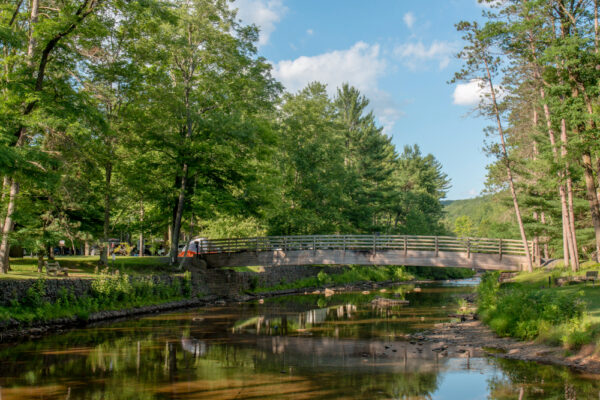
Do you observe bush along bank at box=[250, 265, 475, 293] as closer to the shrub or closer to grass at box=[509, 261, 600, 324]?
grass at box=[509, 261, 600, 324]

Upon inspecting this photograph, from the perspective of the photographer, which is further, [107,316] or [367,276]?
[367,276]

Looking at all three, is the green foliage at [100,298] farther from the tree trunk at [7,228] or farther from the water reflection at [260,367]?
the tree trunk at [7,228]

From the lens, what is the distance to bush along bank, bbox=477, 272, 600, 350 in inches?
520

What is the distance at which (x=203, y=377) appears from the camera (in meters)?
11.9

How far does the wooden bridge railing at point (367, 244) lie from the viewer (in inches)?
1120

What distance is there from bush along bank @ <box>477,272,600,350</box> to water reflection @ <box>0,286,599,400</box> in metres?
1.37

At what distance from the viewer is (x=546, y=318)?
14781mm

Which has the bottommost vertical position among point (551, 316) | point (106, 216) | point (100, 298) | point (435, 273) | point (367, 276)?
point (435, 273)

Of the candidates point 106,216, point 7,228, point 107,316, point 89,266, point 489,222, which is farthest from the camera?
point 489,222

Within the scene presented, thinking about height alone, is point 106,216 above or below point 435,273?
above

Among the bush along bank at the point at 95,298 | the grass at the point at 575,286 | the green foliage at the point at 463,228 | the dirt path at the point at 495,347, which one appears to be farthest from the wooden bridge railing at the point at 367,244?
the green foliage at the point at 463,228

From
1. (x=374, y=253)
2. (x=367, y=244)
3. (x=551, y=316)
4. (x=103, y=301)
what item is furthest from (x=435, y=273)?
(x=551, y=316)

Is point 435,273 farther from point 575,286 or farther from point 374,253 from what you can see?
point 575,286

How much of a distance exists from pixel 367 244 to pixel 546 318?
1641cm
